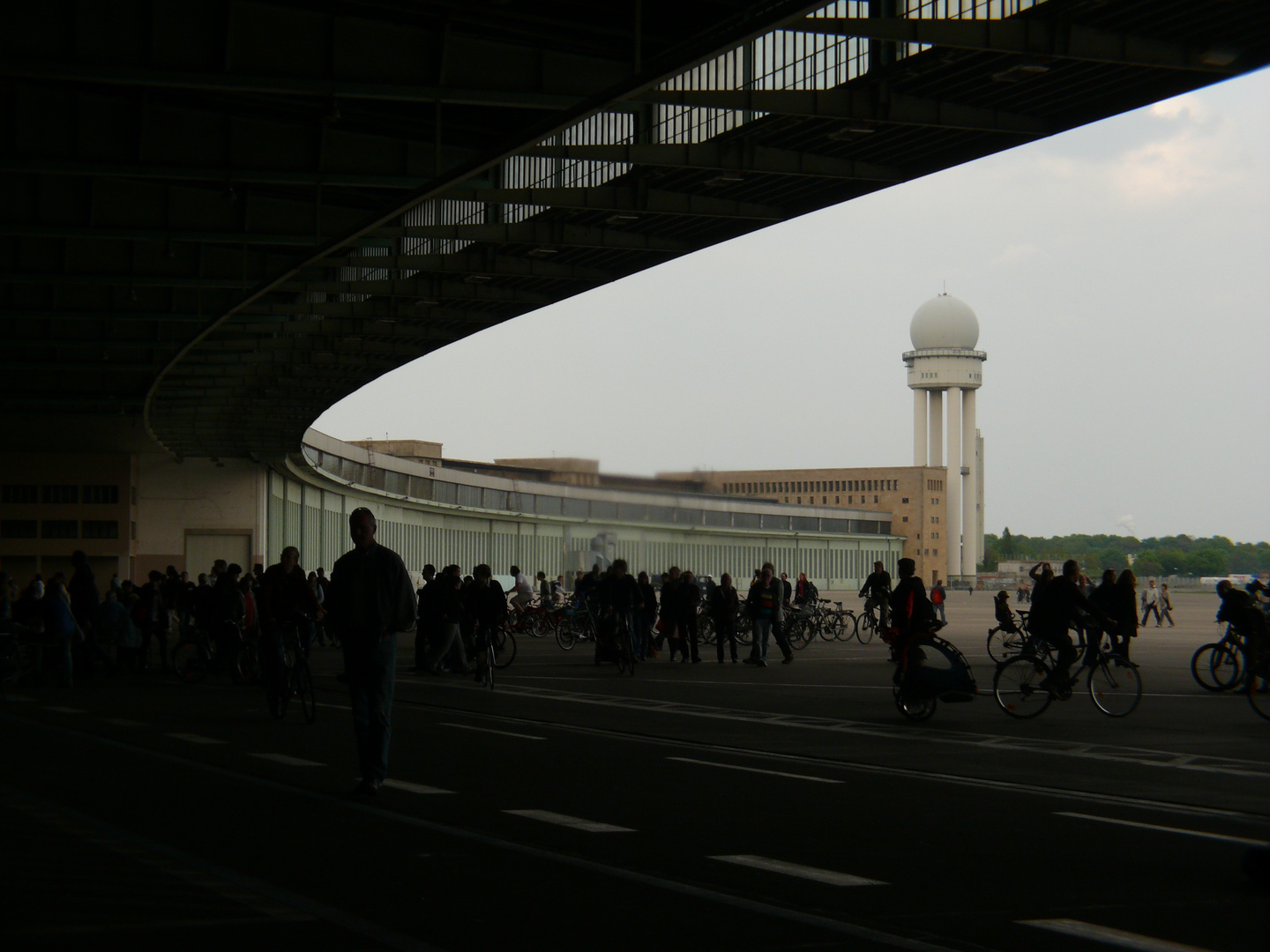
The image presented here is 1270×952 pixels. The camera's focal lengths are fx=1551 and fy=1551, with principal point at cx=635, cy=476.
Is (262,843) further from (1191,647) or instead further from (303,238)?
(1191,647)

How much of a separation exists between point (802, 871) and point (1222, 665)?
44.1 ft

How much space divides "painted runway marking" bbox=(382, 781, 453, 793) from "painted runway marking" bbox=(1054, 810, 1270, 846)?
386 cm

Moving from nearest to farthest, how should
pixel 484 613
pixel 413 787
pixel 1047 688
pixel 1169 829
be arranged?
1. pixel 1169 829
2. pixel 413 787
3. pixel 1047 688
4. pixel 484 613

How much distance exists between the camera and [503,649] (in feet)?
81.6

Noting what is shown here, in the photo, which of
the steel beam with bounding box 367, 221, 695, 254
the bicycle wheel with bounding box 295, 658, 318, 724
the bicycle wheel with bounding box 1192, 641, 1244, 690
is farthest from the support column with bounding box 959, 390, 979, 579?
the bicycle wheel with bounding box 295, 658, 318, 724

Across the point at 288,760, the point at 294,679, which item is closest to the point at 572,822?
the point at 288,760

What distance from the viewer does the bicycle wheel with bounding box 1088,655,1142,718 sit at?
51.4ft

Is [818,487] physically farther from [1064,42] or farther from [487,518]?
[1064,42]

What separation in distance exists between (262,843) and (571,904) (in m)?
2.17

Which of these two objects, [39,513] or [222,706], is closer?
[222,706]

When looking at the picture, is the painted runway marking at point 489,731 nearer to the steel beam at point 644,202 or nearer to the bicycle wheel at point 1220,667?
the steel beam at point 644,202

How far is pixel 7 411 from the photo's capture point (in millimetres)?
50594

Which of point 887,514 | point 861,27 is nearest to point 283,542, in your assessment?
point 861,27

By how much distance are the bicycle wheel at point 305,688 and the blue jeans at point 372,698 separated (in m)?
4.96
